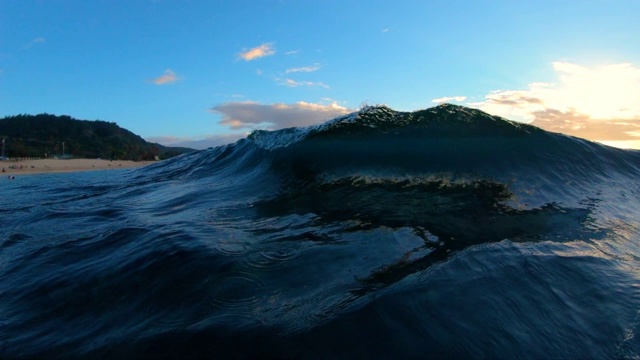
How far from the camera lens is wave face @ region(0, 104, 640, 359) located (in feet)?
7.48

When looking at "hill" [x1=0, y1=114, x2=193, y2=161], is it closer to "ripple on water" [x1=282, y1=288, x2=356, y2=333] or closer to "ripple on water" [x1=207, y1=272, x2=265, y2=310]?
"ripple on water" [x1=207, y1=272, x2=265, y2=310]

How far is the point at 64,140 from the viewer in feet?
255

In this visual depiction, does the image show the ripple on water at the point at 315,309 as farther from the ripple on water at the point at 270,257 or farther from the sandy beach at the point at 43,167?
the sandy beach at the point at 43,167

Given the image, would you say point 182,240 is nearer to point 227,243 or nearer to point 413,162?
point 227,243

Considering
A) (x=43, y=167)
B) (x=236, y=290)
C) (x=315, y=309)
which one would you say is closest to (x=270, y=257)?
(x=236, y=290)

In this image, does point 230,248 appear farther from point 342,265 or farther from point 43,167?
point 43,167

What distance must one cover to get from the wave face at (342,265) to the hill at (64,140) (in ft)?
215

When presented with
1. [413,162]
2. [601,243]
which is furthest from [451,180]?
[601,243]

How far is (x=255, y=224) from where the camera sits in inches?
170

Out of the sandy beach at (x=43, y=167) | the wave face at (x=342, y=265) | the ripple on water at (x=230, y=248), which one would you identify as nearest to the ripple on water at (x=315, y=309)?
the wave face at (x=342, y=265)

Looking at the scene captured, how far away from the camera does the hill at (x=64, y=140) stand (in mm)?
68700

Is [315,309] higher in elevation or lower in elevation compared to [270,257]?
lower

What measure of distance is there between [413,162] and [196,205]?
373 cm

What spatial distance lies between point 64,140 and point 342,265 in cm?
9213
